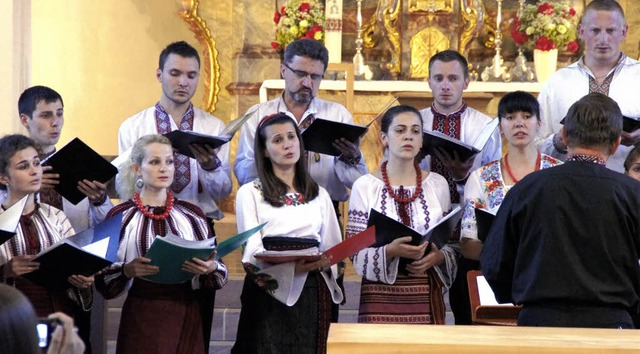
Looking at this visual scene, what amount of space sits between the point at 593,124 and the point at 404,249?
4.67ft

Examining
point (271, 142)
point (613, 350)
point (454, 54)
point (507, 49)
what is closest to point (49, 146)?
point (271, 142)

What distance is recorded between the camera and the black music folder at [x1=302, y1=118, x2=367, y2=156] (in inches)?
199

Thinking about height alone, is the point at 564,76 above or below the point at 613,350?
above

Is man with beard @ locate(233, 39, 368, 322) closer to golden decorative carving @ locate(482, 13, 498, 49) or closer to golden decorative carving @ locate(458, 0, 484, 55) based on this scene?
golden decorative carving @ locate(458, 0, 484, 55)

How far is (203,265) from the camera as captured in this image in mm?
4793

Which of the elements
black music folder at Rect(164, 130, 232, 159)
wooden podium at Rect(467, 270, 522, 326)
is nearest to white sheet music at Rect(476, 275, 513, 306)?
wooden podium at Rect(467, 270, 522, 326)

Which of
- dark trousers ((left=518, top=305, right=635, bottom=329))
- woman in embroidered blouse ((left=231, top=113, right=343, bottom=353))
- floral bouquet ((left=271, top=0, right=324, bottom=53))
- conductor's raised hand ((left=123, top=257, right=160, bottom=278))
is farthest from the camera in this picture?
floral bouquet ((left=271, top=0, right=324, bottom=53))

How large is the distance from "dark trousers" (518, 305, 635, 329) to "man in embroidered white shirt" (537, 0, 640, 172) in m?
1.79

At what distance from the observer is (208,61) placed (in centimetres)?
1015

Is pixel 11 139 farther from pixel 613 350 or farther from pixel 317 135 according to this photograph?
pixel 613 350

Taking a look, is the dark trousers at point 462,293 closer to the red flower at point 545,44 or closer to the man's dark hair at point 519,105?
the man's dark hair at point 519,105

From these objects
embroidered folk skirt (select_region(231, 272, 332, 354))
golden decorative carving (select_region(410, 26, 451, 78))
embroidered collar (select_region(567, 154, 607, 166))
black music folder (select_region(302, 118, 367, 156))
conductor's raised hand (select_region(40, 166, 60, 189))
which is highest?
golden decorative carving (select_region(410, 26, 451, 78))

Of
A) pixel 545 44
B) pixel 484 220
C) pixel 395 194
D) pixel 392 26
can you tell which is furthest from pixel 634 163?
pixel 392 26

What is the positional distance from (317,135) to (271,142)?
0.72 ft
